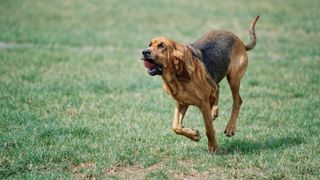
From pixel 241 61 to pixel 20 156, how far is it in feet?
12.2

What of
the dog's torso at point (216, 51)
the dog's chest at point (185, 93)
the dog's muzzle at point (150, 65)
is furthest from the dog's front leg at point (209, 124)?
the dog's muzzle at point (150, 65)

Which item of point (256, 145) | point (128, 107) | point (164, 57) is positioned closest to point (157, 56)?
point (164, 57)

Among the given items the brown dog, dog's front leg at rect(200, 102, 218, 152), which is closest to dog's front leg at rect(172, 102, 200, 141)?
the brown dog

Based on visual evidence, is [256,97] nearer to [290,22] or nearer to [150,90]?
[150,90]

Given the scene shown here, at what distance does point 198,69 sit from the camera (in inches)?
294

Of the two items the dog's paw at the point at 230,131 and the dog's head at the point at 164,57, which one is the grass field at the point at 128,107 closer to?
the dog's paw at the point at 230,131

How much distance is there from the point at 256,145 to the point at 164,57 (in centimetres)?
218

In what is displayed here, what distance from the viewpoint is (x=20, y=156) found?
23.5 feet

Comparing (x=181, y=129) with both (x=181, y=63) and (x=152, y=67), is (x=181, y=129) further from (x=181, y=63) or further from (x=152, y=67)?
(x=152, y=67)

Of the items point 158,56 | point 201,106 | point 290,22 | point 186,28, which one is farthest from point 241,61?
point 290,22

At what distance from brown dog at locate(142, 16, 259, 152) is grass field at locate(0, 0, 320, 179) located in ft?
1.58

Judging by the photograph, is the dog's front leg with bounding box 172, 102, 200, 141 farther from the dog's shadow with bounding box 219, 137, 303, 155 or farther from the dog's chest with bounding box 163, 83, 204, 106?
the dog's shadow with bounding box 219, 137, 303, 155

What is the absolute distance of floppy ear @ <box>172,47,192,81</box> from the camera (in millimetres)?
7051

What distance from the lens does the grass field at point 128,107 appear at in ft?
23.3
